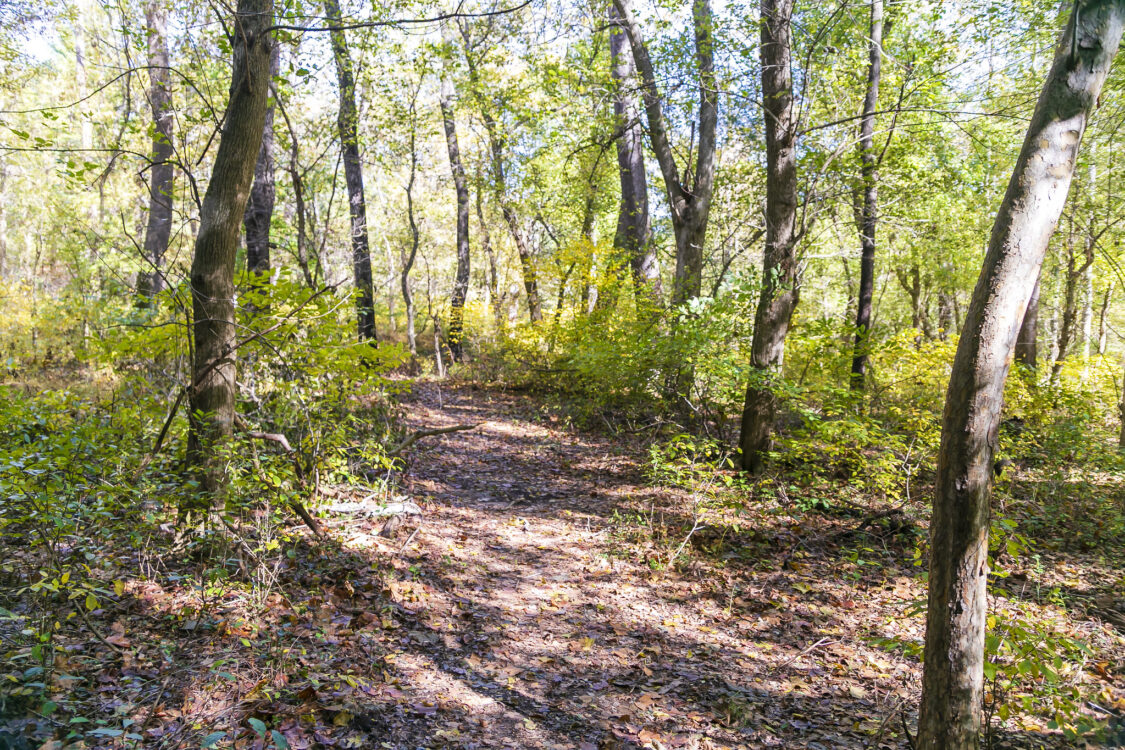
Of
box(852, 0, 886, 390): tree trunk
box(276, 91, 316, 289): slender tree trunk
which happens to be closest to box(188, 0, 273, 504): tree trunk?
box(276, 91, 316, 289): slender tree trunk

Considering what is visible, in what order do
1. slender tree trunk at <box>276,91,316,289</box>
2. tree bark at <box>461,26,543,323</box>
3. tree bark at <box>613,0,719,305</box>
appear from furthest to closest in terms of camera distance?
tree bark at <box>461,26,543,323</box> → tree bark at <box>613,0,719,305</box> → slender tree trunk at <box>276,91,316,289</box>

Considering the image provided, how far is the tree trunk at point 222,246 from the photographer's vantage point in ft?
13.6

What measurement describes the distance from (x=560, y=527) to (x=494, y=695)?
2.79 meters

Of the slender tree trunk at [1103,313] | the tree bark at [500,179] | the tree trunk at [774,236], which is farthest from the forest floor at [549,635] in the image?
the slender tree trunk at [1103,313]

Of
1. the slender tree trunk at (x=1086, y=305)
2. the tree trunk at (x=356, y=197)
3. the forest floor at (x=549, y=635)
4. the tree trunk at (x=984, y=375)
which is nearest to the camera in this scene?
the tree trunk at (x=984, y=375)

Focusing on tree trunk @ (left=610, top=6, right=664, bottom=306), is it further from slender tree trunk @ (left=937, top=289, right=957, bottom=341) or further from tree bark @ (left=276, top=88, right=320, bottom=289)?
slender tree trunk @ (left=937, top=289, right=957, bottom=341)

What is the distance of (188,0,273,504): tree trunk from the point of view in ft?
13.6

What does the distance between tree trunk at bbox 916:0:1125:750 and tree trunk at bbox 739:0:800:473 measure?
4037mm

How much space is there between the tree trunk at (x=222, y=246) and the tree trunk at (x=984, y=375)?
4.25 metres

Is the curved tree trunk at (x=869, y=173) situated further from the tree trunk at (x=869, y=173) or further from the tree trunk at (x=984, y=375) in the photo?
the tree trunk at (x=984, y=375)

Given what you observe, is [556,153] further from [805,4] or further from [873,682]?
[873,682]

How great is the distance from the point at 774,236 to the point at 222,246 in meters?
5.43

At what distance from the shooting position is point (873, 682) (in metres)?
3.75

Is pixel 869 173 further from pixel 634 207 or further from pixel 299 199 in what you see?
pixel 299 199
